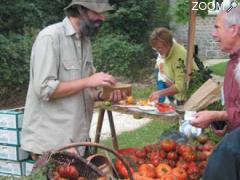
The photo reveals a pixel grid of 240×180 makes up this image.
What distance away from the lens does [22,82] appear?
10867 mm

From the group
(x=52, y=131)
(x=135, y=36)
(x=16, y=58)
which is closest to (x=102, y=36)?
(x=135, y=36)

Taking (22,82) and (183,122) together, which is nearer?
(183,122)

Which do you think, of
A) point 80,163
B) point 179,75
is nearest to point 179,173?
point 80,163

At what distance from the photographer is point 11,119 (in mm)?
4133

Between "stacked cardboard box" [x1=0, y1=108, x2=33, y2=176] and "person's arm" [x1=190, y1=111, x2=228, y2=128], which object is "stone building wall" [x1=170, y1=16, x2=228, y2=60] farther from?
"person's arm" [x1=190, y1=111, x2=228, y2=128]

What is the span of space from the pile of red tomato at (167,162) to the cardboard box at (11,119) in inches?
34.0

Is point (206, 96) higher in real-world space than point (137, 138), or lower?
higher

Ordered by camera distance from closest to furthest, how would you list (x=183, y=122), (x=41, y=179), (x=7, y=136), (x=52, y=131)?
1. (x=41, y=179)
2. (x=52, y=131)
3. (x=7, y=136)
4. (x=183, y=122)

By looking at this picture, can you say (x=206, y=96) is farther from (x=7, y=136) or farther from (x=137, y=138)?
(x=137, y=138)

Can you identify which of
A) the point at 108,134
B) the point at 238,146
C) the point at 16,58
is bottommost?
the point at 108,134

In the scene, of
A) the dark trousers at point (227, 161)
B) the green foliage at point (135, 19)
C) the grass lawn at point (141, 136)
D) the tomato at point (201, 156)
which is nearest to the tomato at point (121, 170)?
the tomato at point (201, 156)

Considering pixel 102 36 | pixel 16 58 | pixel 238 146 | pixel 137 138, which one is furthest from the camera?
pixel 102 36

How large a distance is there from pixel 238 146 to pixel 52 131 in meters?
2.28

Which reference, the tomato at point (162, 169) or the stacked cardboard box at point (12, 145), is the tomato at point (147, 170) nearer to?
the tomato at point (162, 169)
